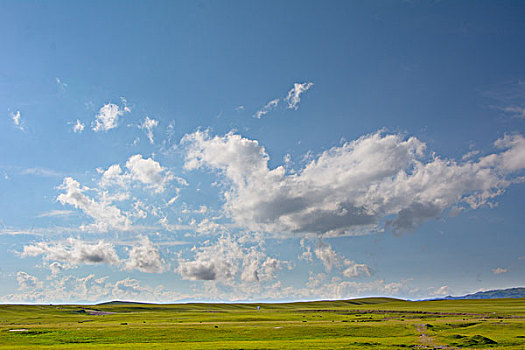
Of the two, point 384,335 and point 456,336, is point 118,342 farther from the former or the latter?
point 456,336

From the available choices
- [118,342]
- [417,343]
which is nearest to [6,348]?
[118,342]

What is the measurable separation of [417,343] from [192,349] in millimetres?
35639

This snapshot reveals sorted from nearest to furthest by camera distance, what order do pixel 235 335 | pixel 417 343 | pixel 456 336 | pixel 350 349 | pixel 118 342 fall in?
pixel 350 349 → pixel 417 343 → pixel 456 336 → pixel 118 342 → pixel 235 335

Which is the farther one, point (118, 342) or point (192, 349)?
point (118, 342)

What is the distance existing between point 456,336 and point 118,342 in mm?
60351

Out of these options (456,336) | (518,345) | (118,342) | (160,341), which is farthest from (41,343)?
(518,345)

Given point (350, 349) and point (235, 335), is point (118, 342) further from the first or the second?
point (350, 349)

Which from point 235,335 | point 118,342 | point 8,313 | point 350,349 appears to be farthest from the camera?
point 8,313

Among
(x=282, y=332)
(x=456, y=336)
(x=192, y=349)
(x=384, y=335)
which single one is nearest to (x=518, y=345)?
(x=456, y=336)

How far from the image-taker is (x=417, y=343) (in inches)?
2516

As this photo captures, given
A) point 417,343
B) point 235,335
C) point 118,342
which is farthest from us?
point 235,335

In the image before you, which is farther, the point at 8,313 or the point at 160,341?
the point at 8,313

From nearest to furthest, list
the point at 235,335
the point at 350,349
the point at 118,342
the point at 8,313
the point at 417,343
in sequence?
1. the point at 350,349
2. the point at 417,343
3. the point at 118,342
4. the point at 235,335
5. the point at 8,313

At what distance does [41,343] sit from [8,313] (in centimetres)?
13842
